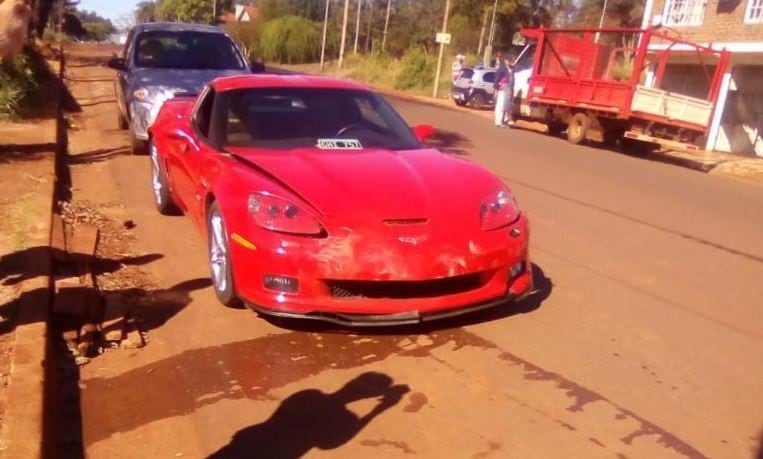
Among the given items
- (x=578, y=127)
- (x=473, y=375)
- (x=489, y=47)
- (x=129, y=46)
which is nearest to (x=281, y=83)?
(x=473, y=375)

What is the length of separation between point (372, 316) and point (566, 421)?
117 cm

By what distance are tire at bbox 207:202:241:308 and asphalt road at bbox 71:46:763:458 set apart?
142mm

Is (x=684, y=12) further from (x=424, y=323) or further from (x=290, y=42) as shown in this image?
(x=290, y=42)

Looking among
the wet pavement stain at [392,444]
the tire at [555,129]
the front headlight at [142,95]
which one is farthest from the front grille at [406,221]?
the tire at [555,129]

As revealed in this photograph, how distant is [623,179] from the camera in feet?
40.3

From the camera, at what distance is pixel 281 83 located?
238 inches

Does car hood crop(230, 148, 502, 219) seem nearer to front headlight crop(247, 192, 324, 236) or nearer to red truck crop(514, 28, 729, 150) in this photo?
front headlight crop(247, 192, 324, 236)

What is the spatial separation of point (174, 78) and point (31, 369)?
6.75m

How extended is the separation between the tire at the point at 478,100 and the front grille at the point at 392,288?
24616 millimetres

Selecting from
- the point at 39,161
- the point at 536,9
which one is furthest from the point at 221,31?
the point at 536,9

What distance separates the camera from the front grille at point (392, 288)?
4309mm

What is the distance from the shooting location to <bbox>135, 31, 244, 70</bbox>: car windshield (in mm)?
10648

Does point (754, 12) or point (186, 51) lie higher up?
point (754, 12)

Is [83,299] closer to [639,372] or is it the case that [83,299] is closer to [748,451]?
[639,372]
